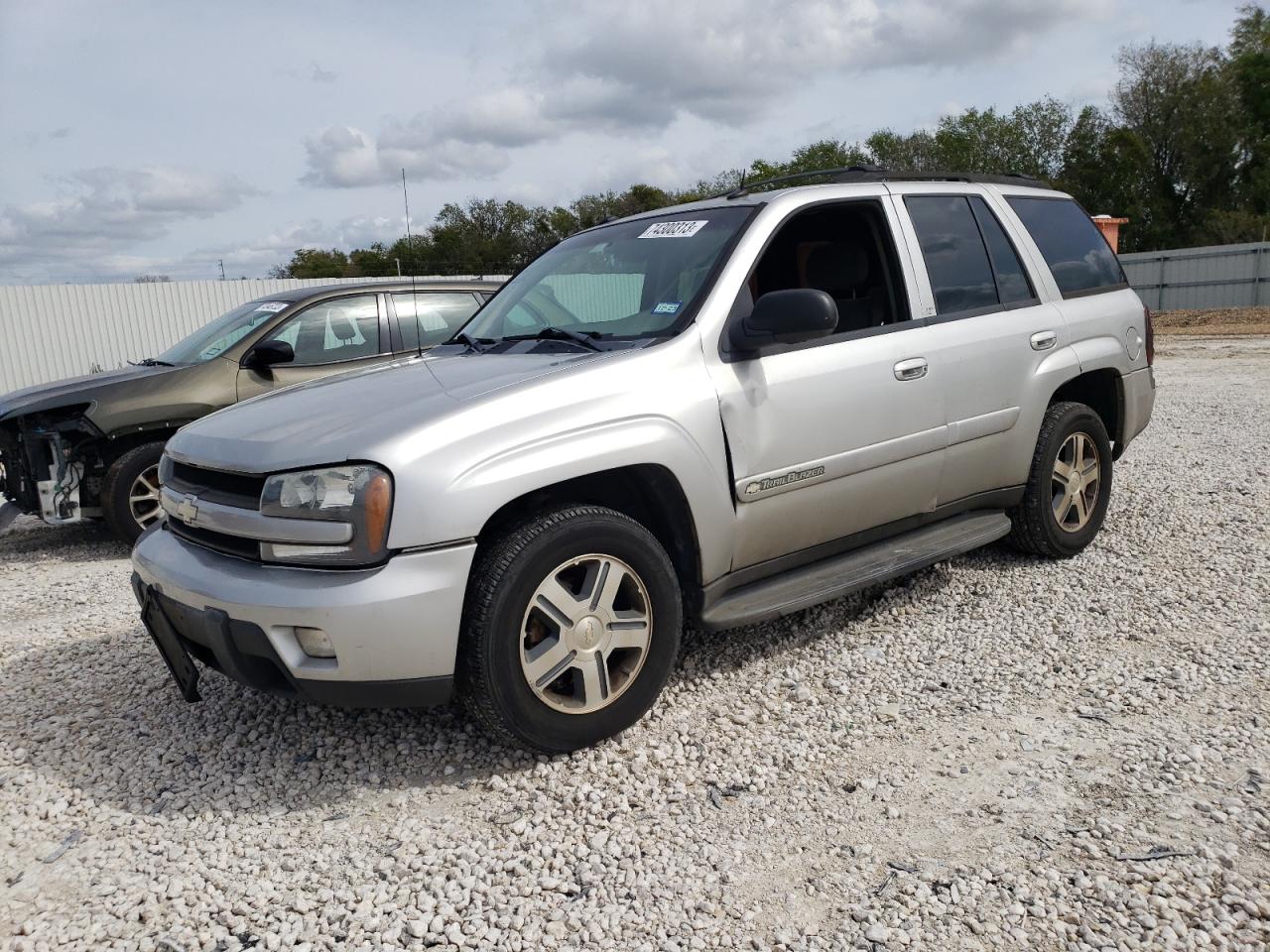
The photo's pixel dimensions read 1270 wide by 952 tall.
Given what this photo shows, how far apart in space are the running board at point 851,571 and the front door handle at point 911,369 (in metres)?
0.72

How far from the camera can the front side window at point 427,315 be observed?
727cm

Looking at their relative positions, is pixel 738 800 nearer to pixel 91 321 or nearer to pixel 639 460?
pixel 639 460

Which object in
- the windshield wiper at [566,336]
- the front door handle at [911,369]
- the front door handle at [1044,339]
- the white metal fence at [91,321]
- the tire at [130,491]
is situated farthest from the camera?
the white metal fence at [91,321]

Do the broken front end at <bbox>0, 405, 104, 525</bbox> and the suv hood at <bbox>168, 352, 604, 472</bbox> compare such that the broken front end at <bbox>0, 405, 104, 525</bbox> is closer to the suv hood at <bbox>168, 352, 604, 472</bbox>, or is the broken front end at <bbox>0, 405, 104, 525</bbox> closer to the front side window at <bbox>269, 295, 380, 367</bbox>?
the front side window at <bbox>269, 295, 380, 367</bbox>

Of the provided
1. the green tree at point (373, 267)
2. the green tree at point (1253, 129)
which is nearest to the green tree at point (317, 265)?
the green tree at point (373, 267)

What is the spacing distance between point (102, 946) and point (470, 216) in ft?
179

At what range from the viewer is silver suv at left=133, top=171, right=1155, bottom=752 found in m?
2.89

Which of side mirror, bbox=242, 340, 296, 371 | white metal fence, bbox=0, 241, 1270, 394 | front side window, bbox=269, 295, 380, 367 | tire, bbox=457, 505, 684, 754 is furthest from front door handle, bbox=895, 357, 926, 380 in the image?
white metal fence, bbox=0, 241, 1270, 394

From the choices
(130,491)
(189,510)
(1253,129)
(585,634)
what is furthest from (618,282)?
(1253,129)

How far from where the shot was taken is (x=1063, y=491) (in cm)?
505

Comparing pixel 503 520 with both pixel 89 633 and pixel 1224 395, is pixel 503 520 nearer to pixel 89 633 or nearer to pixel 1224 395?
pixel 89 633

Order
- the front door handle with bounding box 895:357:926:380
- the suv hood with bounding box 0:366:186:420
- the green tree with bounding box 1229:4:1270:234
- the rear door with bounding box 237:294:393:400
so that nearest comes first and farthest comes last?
the front door handle with bounding box 895:357:926:380
the suv hood with bounding box 0:366:186:420
the rear door with bounding box 237:294:393:400
the green tree with bounding box 1229:4:1270:234

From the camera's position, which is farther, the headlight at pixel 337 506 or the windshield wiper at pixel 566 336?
the windshield wiper at pixel 566 336

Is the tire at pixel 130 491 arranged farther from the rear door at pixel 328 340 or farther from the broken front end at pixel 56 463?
the rear door at pixel 328 340
